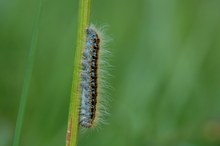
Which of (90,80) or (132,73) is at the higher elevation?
(132,73)

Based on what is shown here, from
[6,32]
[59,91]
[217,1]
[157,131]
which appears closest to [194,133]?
[157,131]

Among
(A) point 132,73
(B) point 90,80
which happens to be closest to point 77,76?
(B) point 90,80

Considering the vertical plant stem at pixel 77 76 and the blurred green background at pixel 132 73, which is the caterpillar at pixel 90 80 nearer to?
the vertical plant stem at pixel 77 76

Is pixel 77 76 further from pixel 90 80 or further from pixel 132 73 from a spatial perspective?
pixel 132 73

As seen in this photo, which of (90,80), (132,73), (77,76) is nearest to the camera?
(77,76)

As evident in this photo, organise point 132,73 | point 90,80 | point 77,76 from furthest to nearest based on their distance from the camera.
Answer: point 132,73 → point 90,80 → point 77,76

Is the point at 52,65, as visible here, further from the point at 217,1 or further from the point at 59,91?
the point at 217,1
